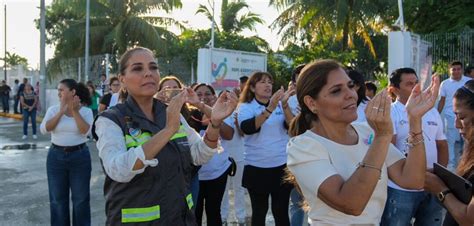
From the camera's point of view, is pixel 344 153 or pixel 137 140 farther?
pixel 137 140

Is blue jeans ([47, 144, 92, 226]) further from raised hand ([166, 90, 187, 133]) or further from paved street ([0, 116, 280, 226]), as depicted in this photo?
raised hand ([166, 90, 187, 133])

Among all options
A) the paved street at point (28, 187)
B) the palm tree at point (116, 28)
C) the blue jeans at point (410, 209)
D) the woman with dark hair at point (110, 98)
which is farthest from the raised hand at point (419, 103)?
the palm tree at point (116, 28)

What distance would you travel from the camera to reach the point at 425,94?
2.51 metres

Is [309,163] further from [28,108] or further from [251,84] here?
[28,108]

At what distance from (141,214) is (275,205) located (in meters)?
2.49

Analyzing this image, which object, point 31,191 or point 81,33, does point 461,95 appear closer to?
point 31,191

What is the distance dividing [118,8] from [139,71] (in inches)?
987

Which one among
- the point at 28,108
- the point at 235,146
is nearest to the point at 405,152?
the point at 235,146

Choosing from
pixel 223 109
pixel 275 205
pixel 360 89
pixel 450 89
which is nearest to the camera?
pixel 223 109

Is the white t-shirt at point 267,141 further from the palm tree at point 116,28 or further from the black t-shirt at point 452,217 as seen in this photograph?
the palm tree at point 116,28

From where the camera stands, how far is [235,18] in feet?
103

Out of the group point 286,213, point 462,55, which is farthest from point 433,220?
point 462,55

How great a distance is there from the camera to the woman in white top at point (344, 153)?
7.09 ft

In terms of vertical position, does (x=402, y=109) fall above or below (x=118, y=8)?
below
